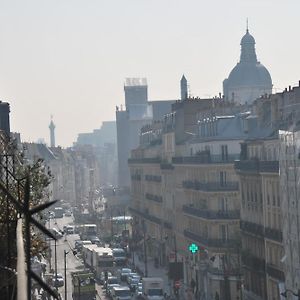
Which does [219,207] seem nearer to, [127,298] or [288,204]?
[127,298]

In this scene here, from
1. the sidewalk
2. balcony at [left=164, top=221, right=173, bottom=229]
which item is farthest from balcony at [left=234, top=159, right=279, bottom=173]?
balcony at [left=164, top=221, right=173, bottom=229]

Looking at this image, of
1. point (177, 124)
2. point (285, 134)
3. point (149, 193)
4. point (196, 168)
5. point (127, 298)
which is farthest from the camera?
point (149, 193)

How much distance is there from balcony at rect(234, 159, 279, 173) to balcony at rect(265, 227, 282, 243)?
115 inches

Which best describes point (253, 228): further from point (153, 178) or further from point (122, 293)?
point (153, 178)

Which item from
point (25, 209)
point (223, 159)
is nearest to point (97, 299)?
point (223, 159)

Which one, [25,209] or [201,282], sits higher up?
[25,209]

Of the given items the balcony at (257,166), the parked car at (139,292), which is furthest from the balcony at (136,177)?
the balcony at (257,166)

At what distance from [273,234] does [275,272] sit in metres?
1.93

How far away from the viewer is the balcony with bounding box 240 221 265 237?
7106 cm

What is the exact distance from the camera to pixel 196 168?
97.1 meters

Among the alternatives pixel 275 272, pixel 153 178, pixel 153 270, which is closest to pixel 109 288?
pixel 153 270

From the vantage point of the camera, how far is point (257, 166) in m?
71.2

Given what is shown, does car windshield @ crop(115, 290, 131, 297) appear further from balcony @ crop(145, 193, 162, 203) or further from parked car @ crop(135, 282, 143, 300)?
balcony @ crop(145, 193, 162, 203)

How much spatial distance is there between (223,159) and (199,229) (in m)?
6.65
